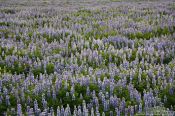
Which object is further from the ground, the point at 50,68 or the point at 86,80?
the point at 86,80

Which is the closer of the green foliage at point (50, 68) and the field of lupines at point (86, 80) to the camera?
the field of lupines at point (86, 80)

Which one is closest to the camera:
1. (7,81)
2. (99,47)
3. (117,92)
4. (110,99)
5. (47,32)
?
(110,99)

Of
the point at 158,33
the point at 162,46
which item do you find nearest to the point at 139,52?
the point at 162,46

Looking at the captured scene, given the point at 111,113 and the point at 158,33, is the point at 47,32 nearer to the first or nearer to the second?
the point at 158,33

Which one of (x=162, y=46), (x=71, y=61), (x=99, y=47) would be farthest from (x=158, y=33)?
(x=71, y=61)

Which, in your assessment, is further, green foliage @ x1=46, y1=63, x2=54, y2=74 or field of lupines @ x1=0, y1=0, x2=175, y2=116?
green foliage @ x1=46, y1=63, x2=54, y2=74

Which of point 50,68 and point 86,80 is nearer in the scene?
point 86,80

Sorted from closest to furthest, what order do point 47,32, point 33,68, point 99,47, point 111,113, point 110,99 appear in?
point 111,113, point 110,99, point 33,68, point 99,47, point 47,32

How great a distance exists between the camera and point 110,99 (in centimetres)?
707

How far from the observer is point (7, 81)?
844 centimetres

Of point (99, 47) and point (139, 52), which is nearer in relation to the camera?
point (139, 52)

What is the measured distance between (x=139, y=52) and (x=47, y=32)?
5.38 m

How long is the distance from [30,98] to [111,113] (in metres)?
1.74

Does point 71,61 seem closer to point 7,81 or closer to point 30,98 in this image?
point 7,81
